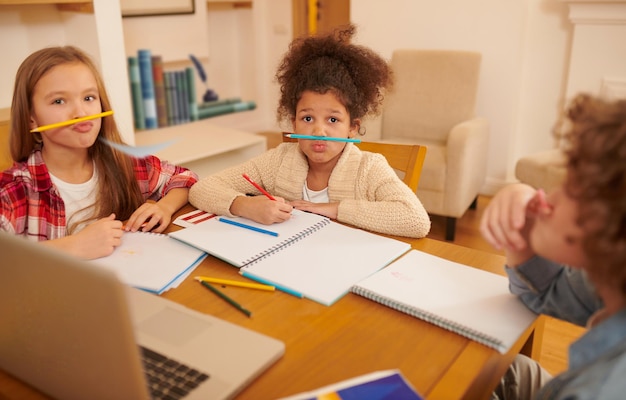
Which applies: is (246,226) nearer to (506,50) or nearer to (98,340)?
(98,340)

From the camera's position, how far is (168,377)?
2.45 ft

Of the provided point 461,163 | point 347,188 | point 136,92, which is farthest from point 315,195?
point 136,92

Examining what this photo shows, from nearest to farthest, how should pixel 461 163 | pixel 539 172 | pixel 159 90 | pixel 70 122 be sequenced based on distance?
1. pixel 70 122
2. pixel 539 172
3. pixel 461 163
4. pixel 159 90

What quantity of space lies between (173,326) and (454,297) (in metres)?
0.46

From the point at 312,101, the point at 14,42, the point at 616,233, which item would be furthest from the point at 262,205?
the point at 14,42

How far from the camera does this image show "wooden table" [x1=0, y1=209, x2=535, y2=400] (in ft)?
2.50

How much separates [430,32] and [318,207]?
8.28ft

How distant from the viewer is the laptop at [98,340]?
62cm

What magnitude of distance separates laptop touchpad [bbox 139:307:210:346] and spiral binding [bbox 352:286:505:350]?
0.28m

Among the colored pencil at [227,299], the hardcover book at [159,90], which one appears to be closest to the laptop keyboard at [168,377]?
the colored pencil at [227,299]

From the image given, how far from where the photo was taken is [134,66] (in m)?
3.50

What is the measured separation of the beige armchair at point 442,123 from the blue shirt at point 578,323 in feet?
6.33

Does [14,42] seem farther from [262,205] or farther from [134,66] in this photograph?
[262,205]

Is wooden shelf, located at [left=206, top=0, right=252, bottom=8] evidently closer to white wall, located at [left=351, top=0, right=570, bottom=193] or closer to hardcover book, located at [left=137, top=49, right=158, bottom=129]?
hardcover book, located at [left=137, top=49, right=158, bottom=129]
